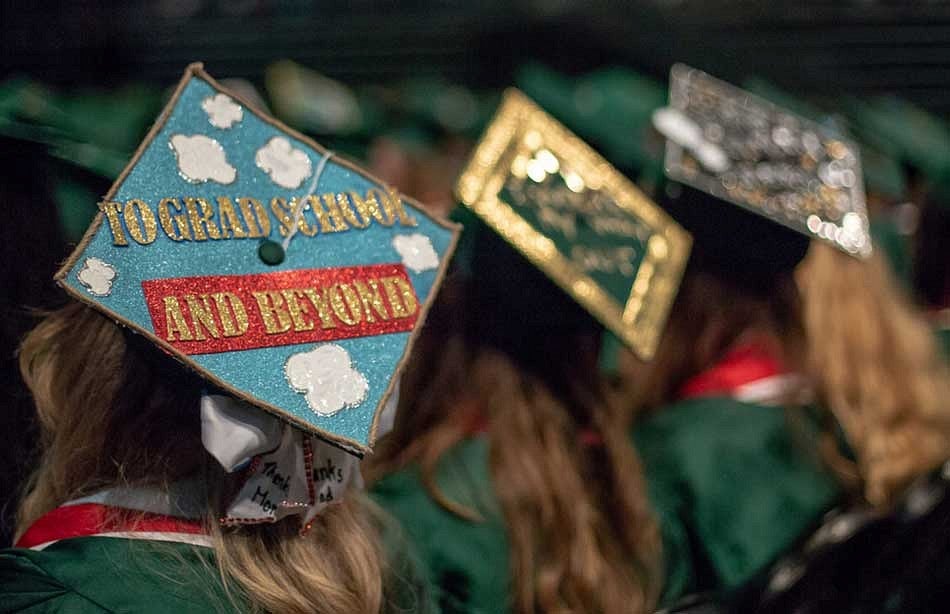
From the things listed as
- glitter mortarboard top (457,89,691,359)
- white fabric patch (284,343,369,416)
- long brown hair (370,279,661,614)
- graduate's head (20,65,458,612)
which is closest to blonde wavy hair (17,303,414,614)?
graduate's head (20,65,458,612)

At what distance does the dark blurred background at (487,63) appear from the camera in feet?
9.17

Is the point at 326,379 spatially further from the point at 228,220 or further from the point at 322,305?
the point at 228,220

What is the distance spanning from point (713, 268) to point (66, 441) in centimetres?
124

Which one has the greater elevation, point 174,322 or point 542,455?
point 174,322

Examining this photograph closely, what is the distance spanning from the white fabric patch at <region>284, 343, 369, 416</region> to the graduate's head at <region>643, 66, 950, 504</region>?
88 centimetres

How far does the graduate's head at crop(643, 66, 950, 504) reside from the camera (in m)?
1.80

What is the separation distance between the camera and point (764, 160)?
1864 mm

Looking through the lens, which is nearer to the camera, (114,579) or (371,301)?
(114,579)

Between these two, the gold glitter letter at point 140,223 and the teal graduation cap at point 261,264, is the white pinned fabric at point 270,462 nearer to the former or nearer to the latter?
the teal graduation cap at point 261,264

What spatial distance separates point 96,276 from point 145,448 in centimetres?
24

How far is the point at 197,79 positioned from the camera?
1181 millimetres

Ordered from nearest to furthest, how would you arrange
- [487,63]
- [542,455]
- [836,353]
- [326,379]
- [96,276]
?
1. [96,276]
2. [326,379]
3. [542,455]
4. [836,353]
5. [487,63]

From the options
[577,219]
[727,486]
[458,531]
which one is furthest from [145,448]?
[727,486]

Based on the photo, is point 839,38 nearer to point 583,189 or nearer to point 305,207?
point 583,189
